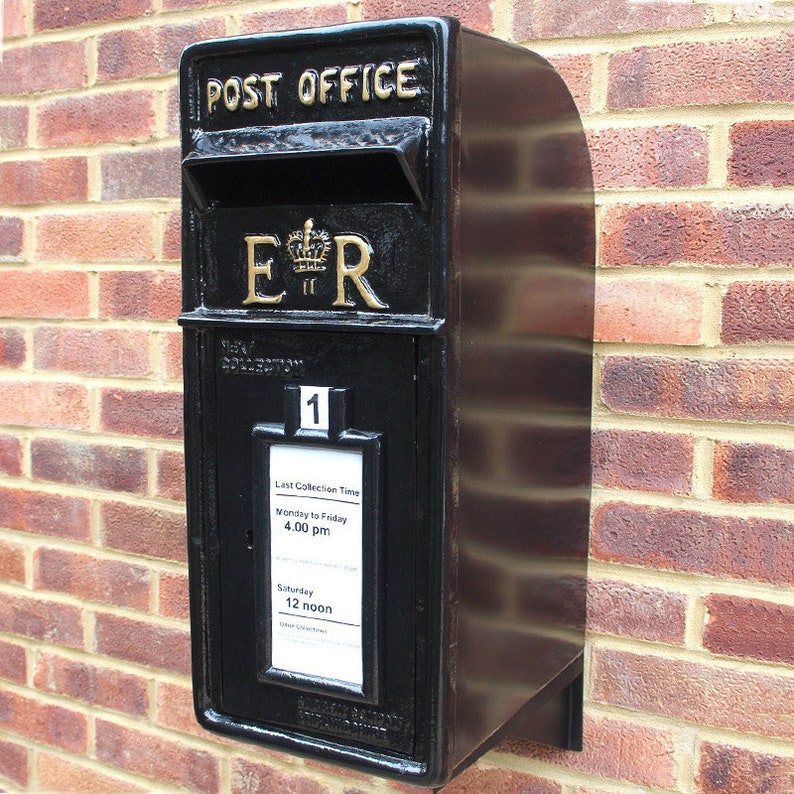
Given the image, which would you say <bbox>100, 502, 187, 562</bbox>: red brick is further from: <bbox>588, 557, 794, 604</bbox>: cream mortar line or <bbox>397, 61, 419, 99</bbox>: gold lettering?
<bbox>397, 61, 419, 99</bbox>: gold lettering

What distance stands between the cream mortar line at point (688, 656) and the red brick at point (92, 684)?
0.90 meters

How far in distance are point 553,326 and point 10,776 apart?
1537 millimetres

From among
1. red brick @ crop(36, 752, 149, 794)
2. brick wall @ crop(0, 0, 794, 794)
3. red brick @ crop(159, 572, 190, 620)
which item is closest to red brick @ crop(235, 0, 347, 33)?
brick wall @ crop(0, 0, 794, 794)

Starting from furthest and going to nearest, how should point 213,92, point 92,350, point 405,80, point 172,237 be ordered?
1. point 92,350
2. point 172,237
3. point 213,92
4. point 405,80

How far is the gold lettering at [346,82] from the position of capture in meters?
1.07

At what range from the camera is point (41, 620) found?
6.41 ft

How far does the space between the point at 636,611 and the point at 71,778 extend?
1.21 m

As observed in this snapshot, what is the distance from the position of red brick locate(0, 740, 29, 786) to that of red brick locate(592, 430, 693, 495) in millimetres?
1360

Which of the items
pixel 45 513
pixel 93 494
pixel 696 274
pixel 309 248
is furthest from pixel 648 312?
pixel 45 513

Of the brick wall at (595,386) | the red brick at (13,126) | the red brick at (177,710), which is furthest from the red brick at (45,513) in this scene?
the red brick at (13,126)

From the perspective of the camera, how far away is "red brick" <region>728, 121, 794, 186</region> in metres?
1.29

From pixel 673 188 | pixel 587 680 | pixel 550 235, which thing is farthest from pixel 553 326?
pixel 587 680

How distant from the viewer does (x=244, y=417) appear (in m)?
1.17

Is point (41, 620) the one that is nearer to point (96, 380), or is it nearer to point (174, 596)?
point (174, 596)
